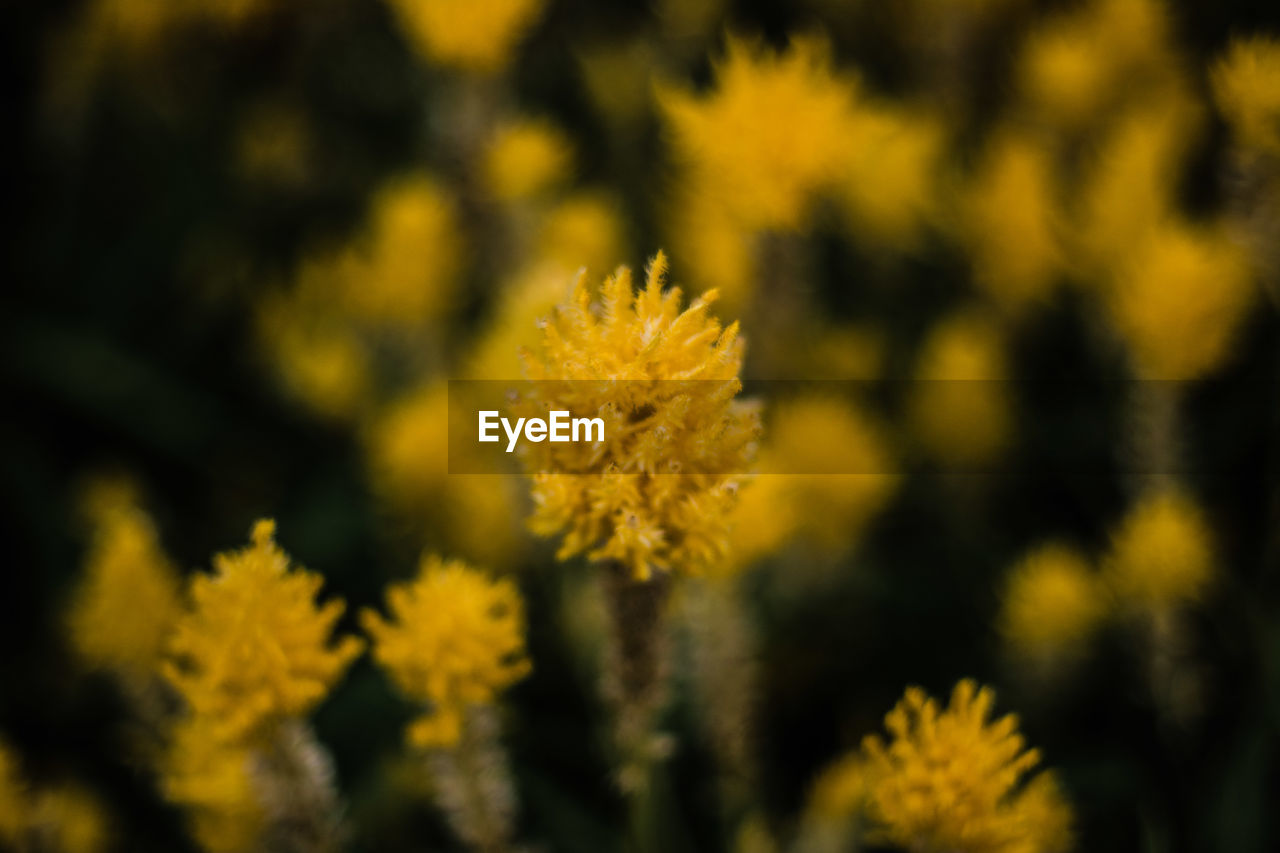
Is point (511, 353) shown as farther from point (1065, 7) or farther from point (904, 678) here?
point (1065, 7)

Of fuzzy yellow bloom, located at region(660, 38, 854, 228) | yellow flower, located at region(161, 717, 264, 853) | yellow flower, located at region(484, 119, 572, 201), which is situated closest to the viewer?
yellow flower, located at region(161, 717, 264, 853)

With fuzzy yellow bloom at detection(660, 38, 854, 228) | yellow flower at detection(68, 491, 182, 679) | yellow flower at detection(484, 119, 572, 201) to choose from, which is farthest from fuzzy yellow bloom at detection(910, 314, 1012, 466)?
yellow flower at detection(68, 491, 182, 679)

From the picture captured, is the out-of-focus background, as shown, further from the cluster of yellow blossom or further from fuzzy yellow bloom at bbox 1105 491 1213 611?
the cluster of yellow blossom

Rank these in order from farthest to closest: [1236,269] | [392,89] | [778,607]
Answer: [392,89] → [778,607] → [1236,269]

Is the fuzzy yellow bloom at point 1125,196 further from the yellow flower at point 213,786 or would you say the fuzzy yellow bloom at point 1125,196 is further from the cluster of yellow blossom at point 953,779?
the yellow flower at point 213,786

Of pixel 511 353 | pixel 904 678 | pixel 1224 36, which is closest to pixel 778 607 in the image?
pixel 904 678

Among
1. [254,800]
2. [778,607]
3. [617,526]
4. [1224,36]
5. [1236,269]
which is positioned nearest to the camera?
[617,526]

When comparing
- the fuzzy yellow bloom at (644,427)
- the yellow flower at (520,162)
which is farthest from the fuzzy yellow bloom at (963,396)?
the fuzzy yellow bloom at (644,427)
